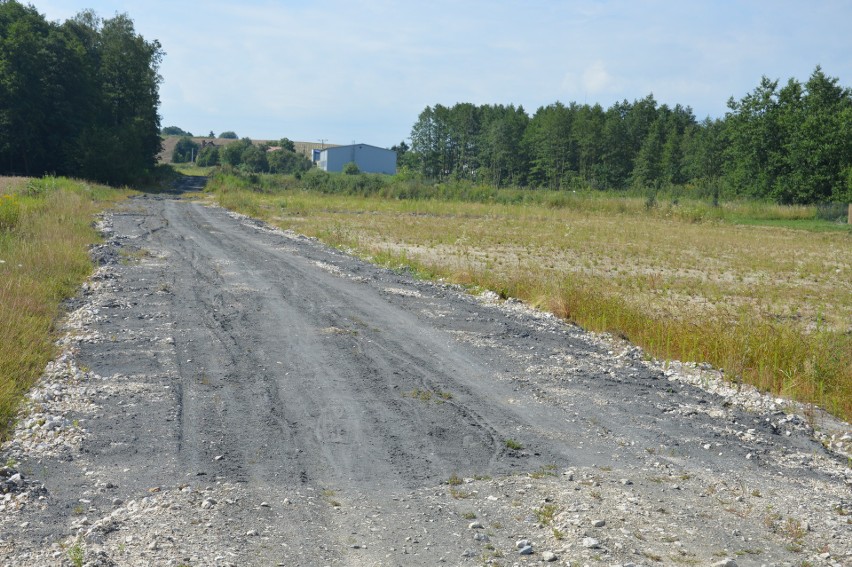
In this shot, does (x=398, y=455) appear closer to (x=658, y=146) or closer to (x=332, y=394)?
(x=332, y=394)

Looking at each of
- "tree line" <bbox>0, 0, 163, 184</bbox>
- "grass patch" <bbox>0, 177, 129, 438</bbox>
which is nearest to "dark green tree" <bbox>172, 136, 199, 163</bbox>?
"tree line" <bbox>0, 0, 163, 184</bbox>

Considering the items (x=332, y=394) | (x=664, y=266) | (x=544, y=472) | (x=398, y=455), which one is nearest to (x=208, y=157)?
(x=664, y=266)

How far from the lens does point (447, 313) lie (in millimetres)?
12992

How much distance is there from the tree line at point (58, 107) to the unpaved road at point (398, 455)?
53155 millimetres

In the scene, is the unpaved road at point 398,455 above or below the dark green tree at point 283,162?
below

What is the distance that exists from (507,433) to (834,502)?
2.78 meters

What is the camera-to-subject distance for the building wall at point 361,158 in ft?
418

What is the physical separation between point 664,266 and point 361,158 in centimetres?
11138

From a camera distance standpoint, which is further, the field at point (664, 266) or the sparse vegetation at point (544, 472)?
the field at point (664, 266)

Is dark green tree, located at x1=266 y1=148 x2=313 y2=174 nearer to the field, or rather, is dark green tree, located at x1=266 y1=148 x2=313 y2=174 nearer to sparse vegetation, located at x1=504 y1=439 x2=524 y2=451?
the field

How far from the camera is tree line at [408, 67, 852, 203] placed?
2311 inches

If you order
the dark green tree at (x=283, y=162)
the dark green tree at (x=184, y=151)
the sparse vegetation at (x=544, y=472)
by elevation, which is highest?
the dark green tree at (x=184, y=151)

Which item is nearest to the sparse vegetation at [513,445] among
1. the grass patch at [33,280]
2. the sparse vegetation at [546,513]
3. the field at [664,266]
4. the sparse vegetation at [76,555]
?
the sparse vegetation at [546,513]

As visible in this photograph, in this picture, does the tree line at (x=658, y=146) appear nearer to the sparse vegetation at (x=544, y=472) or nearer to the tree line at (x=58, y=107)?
the tree line at (x=58, y=107)
